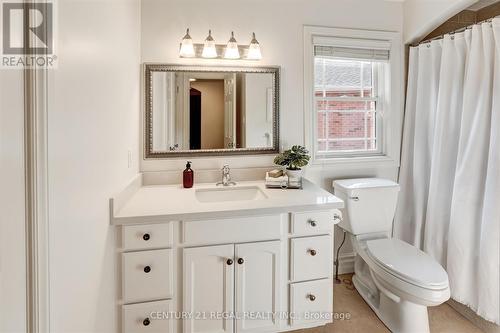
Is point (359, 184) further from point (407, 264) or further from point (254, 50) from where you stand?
point (254, 50)

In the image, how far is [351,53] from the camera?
2184mm

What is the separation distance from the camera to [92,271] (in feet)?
3.40

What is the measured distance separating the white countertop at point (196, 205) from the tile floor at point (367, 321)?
0.87 meters

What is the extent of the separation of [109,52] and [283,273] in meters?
1.42

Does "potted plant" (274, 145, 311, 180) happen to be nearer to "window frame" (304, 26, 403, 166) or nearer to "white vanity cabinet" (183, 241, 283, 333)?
"window frame" (304, 26, 403, 166)

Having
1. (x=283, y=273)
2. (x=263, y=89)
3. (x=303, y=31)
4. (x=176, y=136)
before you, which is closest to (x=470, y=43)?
(x=303, y=31)

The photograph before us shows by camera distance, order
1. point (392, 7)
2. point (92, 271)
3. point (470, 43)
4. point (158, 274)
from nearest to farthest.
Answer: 1. point (92, 271)
2. point (158, 274)
3. point (470, 43)
4. point (392, 7)

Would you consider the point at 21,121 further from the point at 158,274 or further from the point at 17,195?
the point at 158,274

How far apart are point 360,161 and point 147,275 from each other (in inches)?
70.0

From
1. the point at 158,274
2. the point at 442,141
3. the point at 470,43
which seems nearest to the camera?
the point at 158,274

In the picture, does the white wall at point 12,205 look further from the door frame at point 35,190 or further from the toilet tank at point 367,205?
the toilet tank at point 367,205

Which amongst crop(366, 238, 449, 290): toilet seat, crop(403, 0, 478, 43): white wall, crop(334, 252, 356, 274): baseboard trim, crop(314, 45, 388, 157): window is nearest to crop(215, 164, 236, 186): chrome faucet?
crop(314, 45, 388, 157): window

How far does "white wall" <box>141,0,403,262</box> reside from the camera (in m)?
1.87

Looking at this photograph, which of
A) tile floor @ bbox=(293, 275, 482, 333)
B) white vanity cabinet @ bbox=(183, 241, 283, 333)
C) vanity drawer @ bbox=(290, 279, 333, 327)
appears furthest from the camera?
tile floor @ bbox=(293, 275, 482, 333)
